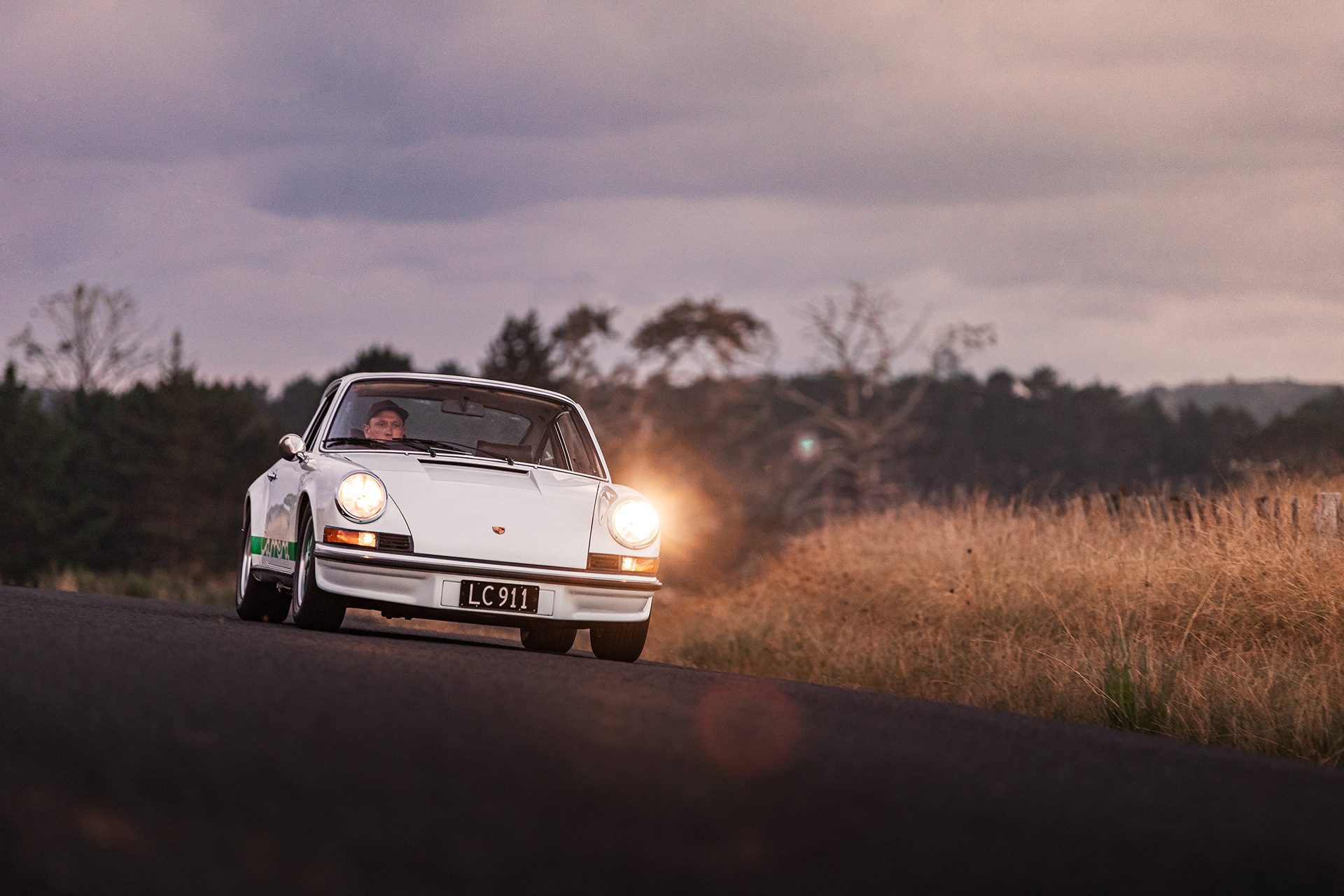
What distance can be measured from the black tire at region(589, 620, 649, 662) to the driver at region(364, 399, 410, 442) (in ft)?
6.19

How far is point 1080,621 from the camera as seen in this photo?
11.6 m

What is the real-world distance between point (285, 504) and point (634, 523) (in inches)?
91.2

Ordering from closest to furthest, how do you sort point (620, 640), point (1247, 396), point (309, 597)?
point (309, 597) → point (620, 640) → point (1247, 396)

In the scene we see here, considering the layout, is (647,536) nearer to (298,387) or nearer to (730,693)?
(730,693)

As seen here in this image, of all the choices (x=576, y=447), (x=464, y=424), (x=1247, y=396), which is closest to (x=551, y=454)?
(x=576, y=447)

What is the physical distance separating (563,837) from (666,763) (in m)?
1.00

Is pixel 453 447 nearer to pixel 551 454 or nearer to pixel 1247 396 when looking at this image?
pixel 551 454

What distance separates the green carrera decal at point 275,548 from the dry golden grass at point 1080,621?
13.1 ft

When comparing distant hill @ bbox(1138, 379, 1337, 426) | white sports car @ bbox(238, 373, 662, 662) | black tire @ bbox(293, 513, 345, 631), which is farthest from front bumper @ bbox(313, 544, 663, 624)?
distant hill @ bbox(1138, 379, 1337, 426)

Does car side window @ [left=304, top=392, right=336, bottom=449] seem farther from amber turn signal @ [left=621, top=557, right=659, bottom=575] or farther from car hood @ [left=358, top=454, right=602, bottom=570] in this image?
amber turn signal @ [left=621, top=557, right=659, bottom=575]

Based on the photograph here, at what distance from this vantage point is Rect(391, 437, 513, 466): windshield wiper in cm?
983

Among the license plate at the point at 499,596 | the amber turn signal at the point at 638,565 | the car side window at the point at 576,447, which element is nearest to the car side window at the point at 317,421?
the car side window at the point at 576,447

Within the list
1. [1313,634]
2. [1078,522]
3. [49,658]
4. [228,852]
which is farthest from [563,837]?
[1078,522]

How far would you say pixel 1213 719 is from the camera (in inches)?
313
